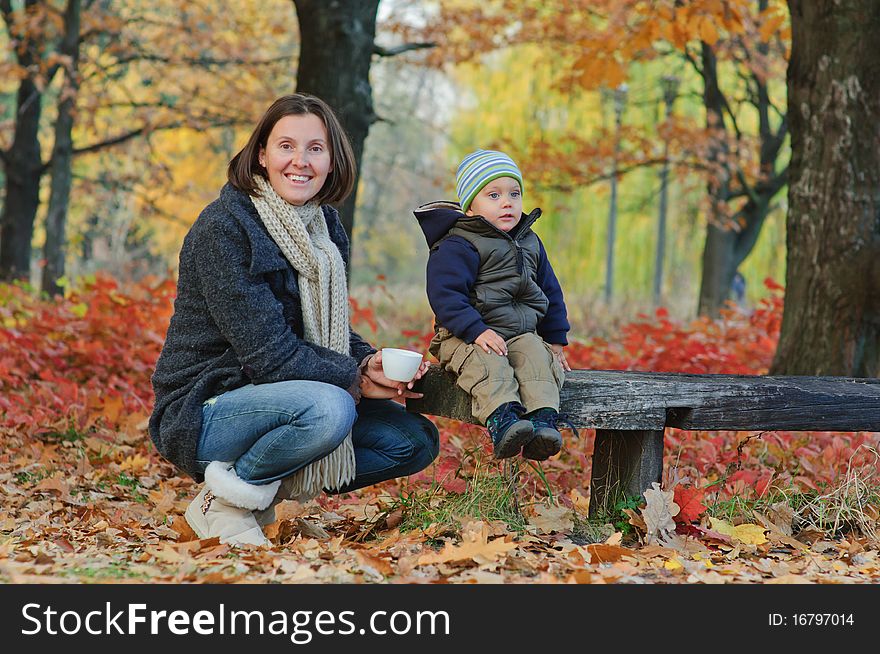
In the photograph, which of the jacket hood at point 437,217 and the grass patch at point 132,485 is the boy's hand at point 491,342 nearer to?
the jacket hood at point 437,217

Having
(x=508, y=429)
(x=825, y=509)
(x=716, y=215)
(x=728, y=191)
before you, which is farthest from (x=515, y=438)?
(x=728, y=191)

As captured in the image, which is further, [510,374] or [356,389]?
[356,389]

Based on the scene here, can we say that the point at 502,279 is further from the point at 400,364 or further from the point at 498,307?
the point at 400,364

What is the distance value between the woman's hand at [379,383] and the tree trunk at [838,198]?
9.71ft

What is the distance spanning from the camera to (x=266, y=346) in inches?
130

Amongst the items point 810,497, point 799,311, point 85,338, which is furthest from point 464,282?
point 85,338

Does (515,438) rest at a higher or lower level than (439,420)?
higher

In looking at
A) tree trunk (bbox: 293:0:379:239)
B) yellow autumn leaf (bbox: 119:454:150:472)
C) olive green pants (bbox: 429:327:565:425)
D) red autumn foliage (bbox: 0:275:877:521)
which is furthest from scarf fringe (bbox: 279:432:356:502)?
tree trunk (bbox: 293:0:379:239)

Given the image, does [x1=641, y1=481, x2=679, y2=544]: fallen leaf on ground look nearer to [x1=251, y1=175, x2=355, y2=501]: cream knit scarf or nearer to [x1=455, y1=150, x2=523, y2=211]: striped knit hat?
[x1=251, y1=175, x2=355, y2=501]: cream knit scarf

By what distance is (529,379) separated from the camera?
3.32m

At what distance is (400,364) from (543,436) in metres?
0.53

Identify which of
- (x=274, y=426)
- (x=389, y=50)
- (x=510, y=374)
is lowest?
(x=274, y=426)

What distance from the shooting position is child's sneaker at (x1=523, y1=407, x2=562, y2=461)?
320 cm

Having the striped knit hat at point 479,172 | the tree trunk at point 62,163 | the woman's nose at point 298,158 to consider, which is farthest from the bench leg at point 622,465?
the tree trunk at point 62,163
